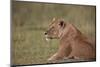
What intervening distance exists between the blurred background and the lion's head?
0.05 metres

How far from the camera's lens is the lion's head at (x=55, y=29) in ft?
8.10

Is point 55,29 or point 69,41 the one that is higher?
point 55,29

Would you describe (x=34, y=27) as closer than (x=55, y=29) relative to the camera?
Answer: Yes

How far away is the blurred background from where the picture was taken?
232 centimetres

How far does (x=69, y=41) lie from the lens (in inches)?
100

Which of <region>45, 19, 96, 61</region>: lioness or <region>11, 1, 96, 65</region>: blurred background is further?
<region>45, 19, 96, 61</region>: lioness

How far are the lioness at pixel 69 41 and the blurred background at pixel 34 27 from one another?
0.06m

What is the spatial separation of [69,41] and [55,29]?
0.79ft

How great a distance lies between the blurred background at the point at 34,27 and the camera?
2.32 meters

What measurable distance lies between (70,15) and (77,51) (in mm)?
479

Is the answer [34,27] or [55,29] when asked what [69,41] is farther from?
[34,27]

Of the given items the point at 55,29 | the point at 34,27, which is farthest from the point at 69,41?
the point at 34,27

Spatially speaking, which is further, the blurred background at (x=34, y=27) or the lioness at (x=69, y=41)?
the lioness at (x=69, y=41)

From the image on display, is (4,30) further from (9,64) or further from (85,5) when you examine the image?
(85,5)
